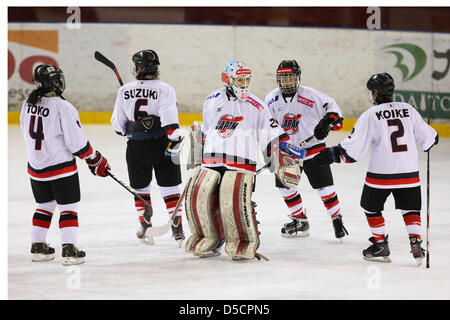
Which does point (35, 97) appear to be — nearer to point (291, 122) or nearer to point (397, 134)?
point (291, 122)

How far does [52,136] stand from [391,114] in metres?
1.89

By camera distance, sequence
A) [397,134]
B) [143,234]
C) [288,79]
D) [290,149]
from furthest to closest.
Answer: [288,79], [143,234], [290,149], [397,134]

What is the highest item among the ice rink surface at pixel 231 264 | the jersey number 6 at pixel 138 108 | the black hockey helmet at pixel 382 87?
the black hockey helmet at pixel 382 87

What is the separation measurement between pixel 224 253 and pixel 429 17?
6.33 metres

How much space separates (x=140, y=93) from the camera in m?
4.96

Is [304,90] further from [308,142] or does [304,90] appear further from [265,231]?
[265,231]

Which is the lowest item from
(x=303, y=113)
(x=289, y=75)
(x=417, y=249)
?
(x=417, y=249)

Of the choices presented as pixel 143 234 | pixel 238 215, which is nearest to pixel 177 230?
pixel 143 234

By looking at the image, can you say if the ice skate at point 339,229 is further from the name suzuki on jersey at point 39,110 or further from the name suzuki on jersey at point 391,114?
the name suzuki on jersey at point 39,110

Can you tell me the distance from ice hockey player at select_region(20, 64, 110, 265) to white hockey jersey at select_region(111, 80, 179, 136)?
1.76ft

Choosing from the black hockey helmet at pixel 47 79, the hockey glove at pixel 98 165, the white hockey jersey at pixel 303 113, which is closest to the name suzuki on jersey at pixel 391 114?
the white hockey jersey at pixel 303 113

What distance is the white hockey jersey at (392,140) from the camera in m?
4.38

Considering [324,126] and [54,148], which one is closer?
[54,148]

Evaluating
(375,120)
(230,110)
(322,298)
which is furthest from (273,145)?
(322,298)
